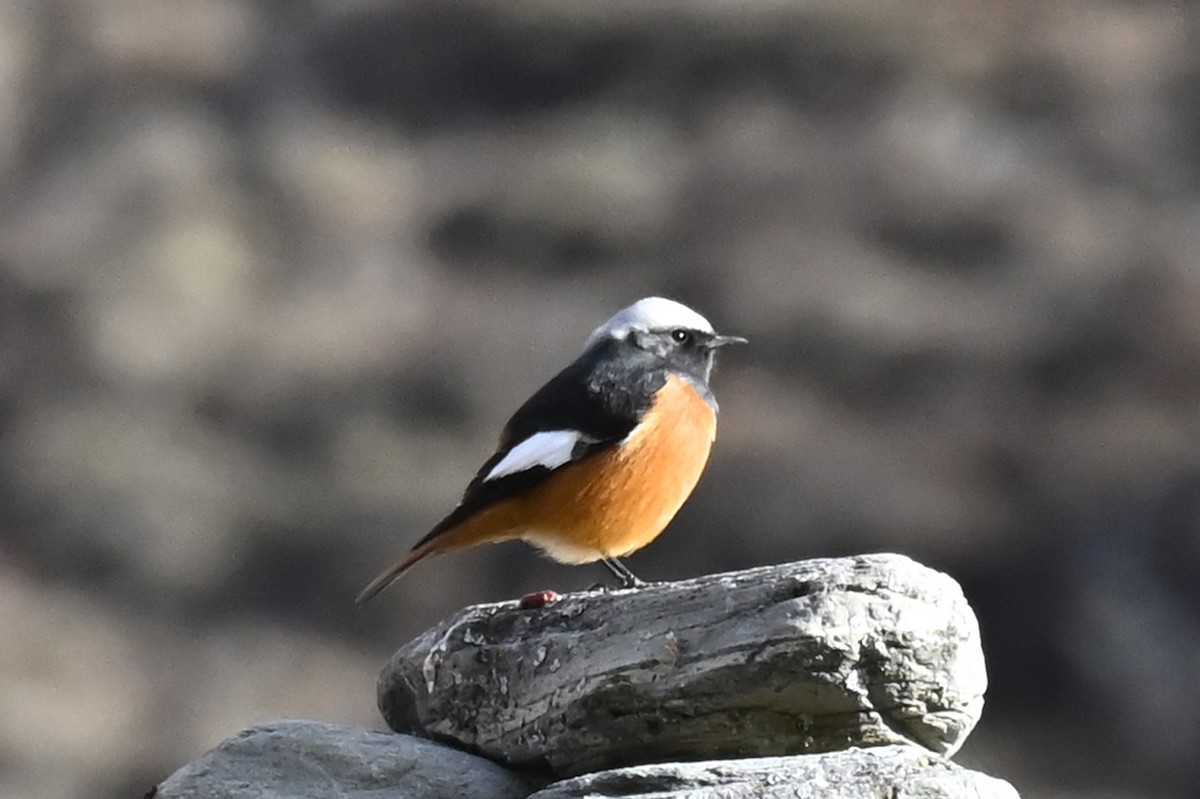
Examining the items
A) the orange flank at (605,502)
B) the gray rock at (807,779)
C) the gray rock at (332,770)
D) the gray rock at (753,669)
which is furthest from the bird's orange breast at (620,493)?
the gray rock at (807,779)

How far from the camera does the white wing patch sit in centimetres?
430

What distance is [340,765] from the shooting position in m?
3.70

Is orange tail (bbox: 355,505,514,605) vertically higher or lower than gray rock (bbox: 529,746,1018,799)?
higher

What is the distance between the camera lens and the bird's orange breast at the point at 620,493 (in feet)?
14.0

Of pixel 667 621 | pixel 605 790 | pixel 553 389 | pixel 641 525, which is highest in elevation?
pixel 553 389

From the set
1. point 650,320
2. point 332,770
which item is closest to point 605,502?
point 650,320

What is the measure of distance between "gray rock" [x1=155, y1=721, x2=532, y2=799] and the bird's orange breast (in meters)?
0.74

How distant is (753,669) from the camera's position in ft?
10.7

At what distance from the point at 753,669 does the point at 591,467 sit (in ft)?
3.68

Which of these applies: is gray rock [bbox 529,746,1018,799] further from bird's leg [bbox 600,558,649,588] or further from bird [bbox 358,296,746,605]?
bird's leg [bbox 600,558,649,588]

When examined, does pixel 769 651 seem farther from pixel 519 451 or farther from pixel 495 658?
pixel 519 451

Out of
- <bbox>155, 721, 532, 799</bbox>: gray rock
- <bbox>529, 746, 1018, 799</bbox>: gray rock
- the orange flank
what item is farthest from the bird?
<bbox>529, 746, 1018, 799</bbox>: gray rock

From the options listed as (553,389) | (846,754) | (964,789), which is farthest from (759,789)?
(553,389)

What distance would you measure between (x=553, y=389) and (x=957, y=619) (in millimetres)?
1502
